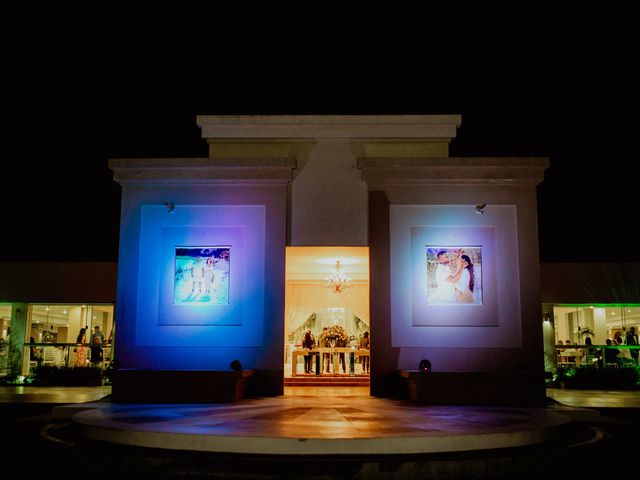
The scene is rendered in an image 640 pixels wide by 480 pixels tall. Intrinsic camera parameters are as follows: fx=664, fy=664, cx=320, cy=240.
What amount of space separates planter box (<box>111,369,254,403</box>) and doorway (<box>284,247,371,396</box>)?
233 centimetres

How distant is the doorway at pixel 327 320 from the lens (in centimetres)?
1486

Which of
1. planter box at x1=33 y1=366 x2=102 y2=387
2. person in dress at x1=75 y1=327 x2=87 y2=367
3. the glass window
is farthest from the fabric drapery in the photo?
person in dress at x1=75 y1=327 x2=87 y2=367

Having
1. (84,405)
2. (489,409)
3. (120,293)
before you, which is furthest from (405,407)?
(120,293)

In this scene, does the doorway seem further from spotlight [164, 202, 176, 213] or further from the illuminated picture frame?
spotlight [164, 202, 176, 213]

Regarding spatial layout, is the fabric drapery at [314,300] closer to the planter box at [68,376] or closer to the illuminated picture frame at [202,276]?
the planter box at [68,376]

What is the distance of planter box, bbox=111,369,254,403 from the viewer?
11164 mm

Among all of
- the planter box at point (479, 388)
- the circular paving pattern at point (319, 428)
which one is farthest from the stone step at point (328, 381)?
the circular paving pattern at point (319, 428)

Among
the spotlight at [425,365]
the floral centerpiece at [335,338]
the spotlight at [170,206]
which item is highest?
the spotlight at [170,206]

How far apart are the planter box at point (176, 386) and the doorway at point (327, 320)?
2326mm

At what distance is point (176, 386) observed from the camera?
11.2 meters

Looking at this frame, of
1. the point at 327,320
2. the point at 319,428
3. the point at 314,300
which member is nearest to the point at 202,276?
the point at 319,428

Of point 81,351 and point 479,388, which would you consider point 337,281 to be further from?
point 81,351

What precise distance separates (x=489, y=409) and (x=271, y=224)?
546 centimetres

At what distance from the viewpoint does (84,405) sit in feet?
35.6
